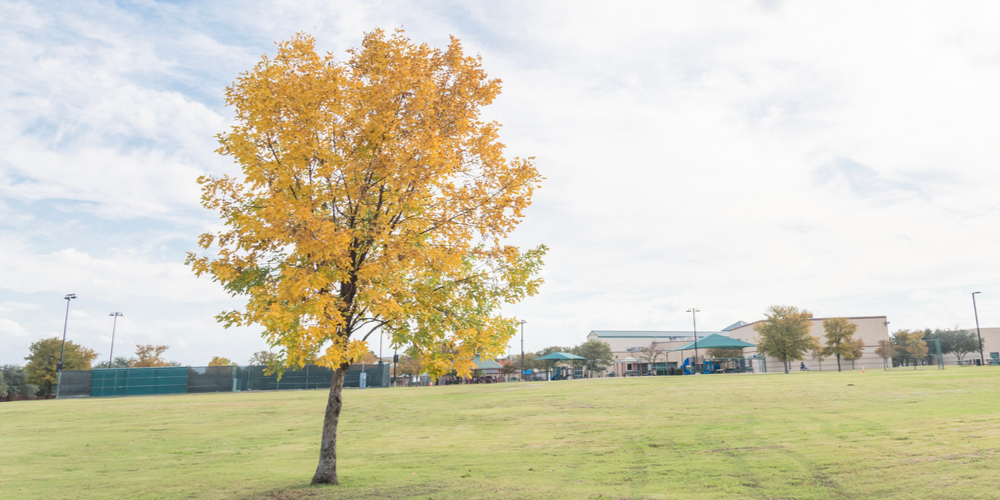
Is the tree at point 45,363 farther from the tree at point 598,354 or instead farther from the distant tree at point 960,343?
the distant tree at point 960,343

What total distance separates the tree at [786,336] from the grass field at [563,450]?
29.5 metres

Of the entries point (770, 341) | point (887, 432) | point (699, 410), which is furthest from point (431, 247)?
point (770, 341)

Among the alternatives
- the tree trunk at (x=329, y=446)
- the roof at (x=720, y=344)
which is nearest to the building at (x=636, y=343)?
the roof at (x=720, y=344)

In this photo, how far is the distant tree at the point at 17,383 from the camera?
5994cm

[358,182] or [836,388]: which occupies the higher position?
[358,182]

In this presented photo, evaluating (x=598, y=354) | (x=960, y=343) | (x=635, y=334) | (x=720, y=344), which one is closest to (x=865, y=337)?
(x=960, y=343)

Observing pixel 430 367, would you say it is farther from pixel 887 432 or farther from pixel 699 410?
pixel 699 410

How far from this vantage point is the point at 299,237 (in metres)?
8.39

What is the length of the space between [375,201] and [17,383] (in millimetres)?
72797

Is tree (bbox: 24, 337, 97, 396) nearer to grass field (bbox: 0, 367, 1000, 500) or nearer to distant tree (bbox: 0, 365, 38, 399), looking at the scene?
distant tree (bbox: 0, 365, 38, 399)

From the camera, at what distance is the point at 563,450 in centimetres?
1381

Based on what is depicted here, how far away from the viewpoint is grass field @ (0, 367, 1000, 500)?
966 centimetres

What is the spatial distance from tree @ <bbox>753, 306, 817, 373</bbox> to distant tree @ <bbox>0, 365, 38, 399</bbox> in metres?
75.1

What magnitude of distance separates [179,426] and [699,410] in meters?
18.5
